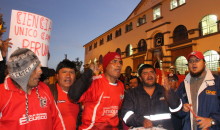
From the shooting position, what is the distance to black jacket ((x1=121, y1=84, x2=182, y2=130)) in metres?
3.14

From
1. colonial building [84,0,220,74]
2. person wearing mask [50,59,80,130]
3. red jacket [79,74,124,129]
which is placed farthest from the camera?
colonial building [84,0,220,74]

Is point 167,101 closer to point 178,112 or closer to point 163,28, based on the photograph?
point 178,112

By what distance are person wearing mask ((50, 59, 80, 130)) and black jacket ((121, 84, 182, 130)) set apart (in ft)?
2.79

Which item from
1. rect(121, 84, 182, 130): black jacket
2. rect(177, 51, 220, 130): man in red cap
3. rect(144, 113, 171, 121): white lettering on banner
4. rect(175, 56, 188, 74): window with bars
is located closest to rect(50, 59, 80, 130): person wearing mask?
rect(121, 84, 182, 130): black jacket

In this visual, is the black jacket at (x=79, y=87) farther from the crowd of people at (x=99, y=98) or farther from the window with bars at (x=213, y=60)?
the window with bars at (x=213, y=60)

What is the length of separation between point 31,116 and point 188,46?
57.6ft

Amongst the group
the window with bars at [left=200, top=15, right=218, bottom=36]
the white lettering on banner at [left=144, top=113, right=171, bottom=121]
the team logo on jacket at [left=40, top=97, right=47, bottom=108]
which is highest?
the window with bars at [left=200, top=15, right=218, bottom=36]

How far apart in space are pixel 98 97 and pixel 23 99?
1.10m

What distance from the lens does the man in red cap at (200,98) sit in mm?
3141

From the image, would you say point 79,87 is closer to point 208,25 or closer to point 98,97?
point 98,97

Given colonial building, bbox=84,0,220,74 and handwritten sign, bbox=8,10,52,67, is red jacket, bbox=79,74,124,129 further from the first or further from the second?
colonial building, bbox=84,0,220,74

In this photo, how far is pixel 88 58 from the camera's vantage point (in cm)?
4366

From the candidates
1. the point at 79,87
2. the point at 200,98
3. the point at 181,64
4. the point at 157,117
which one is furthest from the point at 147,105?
the point at 181,64

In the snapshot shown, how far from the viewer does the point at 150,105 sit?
3400 millimetres
